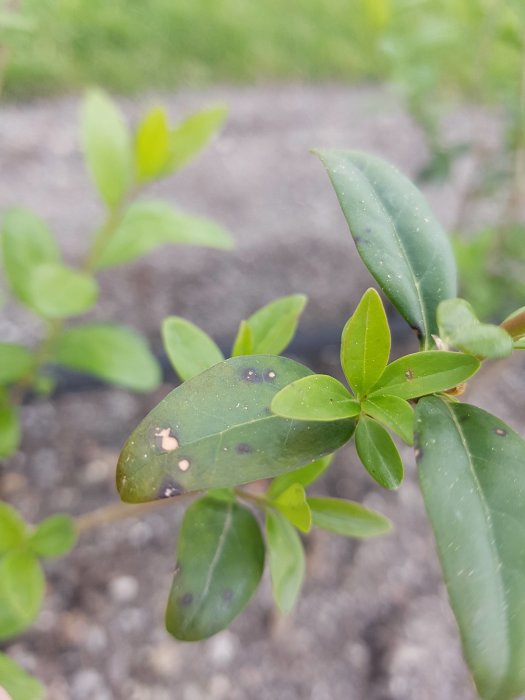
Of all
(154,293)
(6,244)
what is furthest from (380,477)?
(154,293)

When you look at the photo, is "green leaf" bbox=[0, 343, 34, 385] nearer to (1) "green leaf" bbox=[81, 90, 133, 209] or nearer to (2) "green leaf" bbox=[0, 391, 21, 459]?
(2) "green leaf" bbox=[0, 391, 21, 459]

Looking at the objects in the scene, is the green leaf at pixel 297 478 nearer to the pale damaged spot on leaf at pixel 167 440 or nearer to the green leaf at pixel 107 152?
the pale damaged spot on leaf at pixel 167 440

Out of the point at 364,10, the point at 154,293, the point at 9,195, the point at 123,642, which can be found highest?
the point at 364,10

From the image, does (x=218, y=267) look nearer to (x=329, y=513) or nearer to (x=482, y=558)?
(x=329, y=513)

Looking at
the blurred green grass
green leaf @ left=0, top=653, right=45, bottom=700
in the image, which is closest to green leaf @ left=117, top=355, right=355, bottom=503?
green leaf @ left=0, top=653, right=45, bottom=700

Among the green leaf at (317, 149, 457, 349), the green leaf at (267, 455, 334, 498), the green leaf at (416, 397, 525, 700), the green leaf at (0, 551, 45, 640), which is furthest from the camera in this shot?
the green leaf at (0, 551, 45, 640)

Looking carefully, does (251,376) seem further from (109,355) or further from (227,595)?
(109,355)
